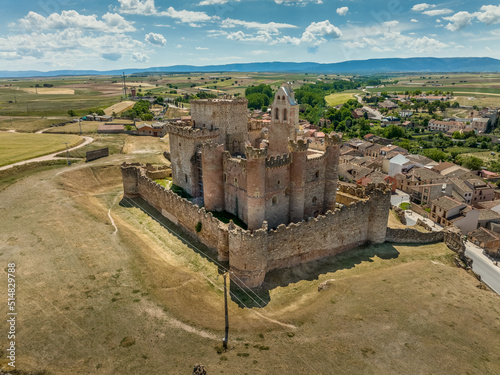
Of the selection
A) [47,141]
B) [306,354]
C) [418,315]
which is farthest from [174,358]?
[47,141]

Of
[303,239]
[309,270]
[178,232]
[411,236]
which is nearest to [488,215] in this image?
[411,236]

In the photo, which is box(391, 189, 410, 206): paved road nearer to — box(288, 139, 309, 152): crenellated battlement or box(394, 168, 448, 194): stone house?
box(394, 168, 448, 194): stone house

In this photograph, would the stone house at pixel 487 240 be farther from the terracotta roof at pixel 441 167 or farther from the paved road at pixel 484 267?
the terracotta roof at pixel 441 167

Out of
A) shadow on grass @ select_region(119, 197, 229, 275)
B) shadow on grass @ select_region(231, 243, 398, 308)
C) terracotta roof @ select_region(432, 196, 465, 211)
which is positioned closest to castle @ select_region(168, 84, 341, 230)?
shadow on grass @ select_region(119, 197, 229, 275)

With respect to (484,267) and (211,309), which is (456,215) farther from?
(211,309)

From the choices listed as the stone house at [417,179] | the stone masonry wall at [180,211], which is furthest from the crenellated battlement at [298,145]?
the stone house at [417,179]

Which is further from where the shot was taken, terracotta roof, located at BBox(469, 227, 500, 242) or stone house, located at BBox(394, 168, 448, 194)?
stone house, located at BBox(394, 168, 448, 194)
